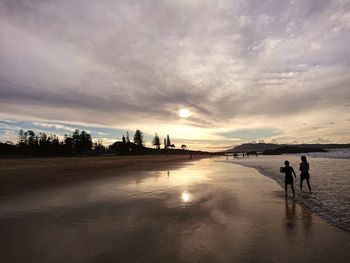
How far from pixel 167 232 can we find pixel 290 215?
5.65 metres

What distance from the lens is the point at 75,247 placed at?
816cm

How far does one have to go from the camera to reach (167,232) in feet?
31.7

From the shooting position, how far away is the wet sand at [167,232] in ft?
24.5

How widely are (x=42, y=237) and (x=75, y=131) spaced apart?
165188mm

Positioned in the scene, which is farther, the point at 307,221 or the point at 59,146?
the point at 59,146

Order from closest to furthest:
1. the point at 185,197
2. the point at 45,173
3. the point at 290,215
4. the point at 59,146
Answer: the point at 290,215 < the point at 185,197 < the point at 45,173 < the point at 59,146

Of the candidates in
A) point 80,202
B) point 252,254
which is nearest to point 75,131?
point 80,202

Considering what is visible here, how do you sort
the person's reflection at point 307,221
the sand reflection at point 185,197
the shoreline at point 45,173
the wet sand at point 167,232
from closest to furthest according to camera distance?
1. the wet sand at point 167,232
2. the person's reflection at point 307,221
3. the sand reflection at point 185,197
4. the shoreline at point 45,173

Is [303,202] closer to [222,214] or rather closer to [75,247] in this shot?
[222,214]

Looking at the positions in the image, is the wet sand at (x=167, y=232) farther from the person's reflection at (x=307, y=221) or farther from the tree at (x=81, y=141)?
the tree at (x=81, y=141)

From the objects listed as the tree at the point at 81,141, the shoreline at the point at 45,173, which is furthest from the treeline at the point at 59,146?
the shoreline at the point at 45,173

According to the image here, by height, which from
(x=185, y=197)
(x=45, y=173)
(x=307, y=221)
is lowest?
(x=307, y=221)

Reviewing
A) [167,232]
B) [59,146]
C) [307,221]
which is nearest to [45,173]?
[167,232]

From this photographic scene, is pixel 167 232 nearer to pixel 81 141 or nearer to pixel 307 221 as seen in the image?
pixel 307 221
